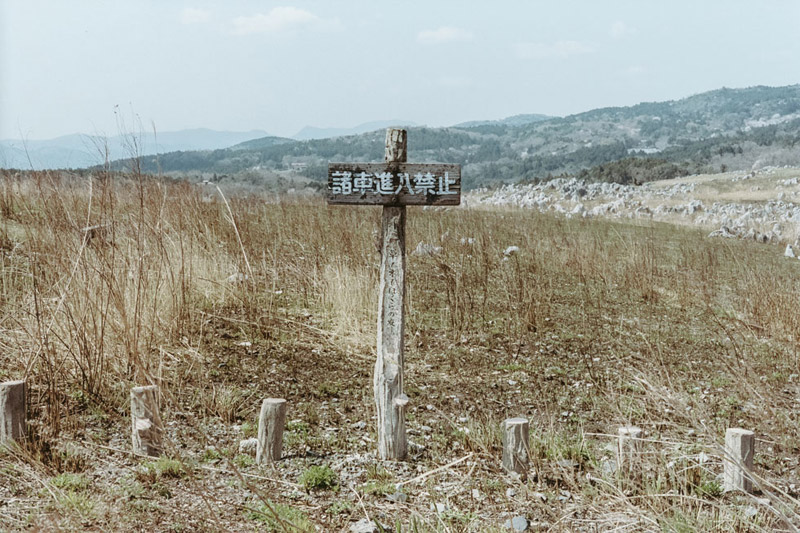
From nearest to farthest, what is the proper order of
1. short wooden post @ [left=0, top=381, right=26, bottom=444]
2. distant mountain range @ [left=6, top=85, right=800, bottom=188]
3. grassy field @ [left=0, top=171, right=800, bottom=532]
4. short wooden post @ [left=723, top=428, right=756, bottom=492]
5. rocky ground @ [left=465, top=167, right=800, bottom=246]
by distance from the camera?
grassy field @ [left=0, top=171, right=800, bottom=532], short wooden post @ [left=723, top=428, right=756, bottom=492], short wooden post @ [left=0, top=381, right=26, bottom=444], rocky ground @ [left=465, top=167, right=800, bottom=246], distant mountain range @ [left=6, top=85, right=800, bottom=188]

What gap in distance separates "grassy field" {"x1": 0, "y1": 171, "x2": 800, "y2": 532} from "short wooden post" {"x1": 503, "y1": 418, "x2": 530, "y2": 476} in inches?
2.7

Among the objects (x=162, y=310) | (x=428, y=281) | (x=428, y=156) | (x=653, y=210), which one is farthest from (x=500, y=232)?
(x=428, y=156)

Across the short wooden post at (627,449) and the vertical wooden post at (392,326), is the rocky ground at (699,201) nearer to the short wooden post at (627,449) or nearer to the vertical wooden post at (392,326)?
the short wooden post at (627,449)

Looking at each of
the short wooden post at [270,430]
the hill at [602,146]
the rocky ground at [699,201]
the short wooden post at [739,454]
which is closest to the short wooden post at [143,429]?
the short wooden post at [270,430]

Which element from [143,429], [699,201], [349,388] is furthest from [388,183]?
[699,201]

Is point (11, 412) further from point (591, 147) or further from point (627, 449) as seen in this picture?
point (591, 147)

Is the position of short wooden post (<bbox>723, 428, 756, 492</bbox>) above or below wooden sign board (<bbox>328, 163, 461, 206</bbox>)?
below

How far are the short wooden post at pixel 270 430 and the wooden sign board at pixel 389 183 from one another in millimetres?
988

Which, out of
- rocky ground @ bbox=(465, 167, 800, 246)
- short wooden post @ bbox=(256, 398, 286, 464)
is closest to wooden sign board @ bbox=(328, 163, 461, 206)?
short wooden post @ bbox=(256, 398, 286, 464)

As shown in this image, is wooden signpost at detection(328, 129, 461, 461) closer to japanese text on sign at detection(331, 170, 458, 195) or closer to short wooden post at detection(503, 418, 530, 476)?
japanese text on sign at detection(331, 170, 458, 195)

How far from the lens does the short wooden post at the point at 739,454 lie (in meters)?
3.00

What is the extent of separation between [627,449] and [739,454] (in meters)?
0.47

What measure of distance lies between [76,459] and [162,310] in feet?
6.35

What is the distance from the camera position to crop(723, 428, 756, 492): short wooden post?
3.00 meters
